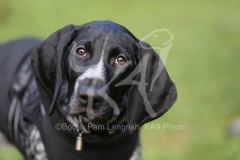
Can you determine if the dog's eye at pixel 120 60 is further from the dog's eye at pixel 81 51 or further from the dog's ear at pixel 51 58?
the dog's ear at pixel 51 58

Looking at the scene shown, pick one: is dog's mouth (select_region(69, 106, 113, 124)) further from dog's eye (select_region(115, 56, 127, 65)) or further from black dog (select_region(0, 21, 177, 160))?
dog's eye (select_region(115, 56, 127, 65))

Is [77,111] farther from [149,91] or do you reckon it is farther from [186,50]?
[186,50]

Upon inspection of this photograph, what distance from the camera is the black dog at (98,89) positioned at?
4.25 meters

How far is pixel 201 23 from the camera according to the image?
10.9m

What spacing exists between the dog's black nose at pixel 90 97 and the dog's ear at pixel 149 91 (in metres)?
0.44

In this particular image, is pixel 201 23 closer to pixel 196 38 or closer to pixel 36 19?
pixel 196 38

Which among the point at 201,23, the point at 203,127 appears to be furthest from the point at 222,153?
the point at 201,23

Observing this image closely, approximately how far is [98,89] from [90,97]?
0.09 m

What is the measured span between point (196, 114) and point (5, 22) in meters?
5.01

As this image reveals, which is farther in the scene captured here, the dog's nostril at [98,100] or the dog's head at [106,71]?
the dog's head at [106,71]

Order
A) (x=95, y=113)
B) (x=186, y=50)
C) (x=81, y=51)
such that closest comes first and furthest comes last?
(x=95, y=113)
(x=81, y=51)
(x=186, y=50)

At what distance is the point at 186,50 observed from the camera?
9.45 m

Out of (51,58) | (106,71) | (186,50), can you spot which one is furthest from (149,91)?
(186,50)

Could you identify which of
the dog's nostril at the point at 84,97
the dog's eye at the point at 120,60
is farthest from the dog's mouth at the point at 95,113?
the dog's eye at the point at 120,60
